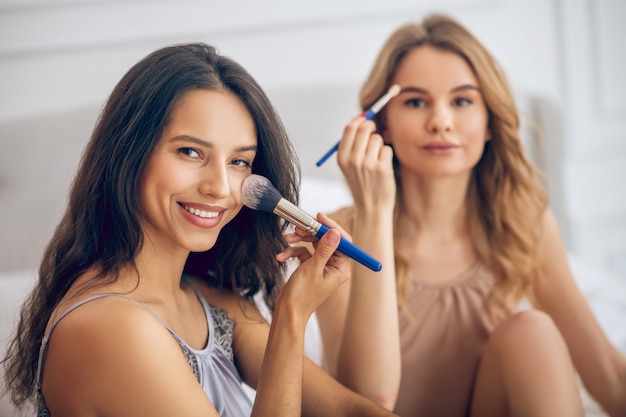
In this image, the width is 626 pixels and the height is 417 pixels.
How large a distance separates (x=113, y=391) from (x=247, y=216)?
310 millimetres

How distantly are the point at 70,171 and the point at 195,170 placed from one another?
1049mm

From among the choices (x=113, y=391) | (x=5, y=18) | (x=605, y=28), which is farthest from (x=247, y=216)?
(x=605, y=28)

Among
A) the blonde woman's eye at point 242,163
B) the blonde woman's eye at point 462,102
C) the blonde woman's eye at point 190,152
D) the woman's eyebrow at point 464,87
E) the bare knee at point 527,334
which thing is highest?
the woman's eyebrow at point 464,87

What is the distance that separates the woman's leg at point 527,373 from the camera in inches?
40.3

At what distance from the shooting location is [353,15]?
74.6 inches

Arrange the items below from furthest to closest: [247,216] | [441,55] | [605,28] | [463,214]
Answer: [605,28] → [463,214] → [441,55] → [247,216]

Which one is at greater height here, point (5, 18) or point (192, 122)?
point (192, 122)

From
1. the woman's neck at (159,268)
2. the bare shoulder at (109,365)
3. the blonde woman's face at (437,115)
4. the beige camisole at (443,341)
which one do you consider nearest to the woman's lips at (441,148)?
the blonde woman's face at (437,115)

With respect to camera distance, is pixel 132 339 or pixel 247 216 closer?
pixel 132 339

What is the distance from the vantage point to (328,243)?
0.79 meters

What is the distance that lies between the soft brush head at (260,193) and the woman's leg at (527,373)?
0.49 metres

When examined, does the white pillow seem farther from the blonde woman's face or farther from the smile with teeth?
the smile with teeth

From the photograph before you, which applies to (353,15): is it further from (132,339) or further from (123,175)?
(132,339)

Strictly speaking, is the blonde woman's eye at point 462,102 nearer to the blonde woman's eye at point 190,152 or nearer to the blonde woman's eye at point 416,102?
the blonde woman's eye at point 416,102
